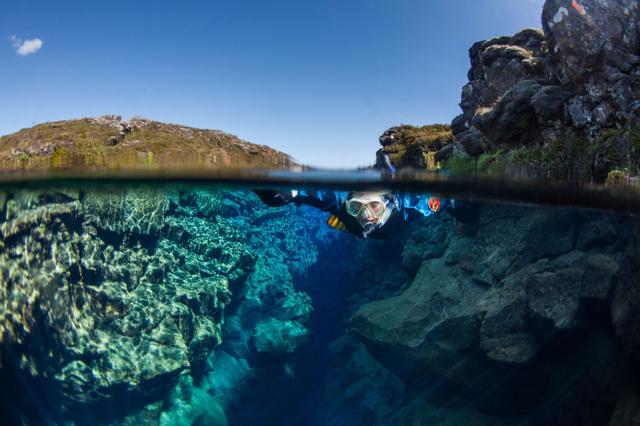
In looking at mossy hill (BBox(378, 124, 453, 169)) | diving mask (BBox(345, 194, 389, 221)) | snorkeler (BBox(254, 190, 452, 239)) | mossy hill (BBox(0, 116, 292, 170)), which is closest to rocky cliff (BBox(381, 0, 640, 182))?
snorkeler (BBox(254, 190, 452, 239))

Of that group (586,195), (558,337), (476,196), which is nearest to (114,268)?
(476,196)

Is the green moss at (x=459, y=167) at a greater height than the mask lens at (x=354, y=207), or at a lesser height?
greater

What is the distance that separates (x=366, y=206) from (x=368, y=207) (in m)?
0.07

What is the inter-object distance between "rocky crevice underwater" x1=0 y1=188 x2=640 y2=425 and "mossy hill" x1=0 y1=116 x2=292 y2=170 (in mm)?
2334

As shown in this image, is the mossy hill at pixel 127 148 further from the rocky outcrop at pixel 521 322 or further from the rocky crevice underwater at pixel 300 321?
the rocky outcrop at pixel 521 322

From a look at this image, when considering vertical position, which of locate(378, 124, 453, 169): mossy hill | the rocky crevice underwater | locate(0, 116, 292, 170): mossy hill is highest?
locate(378, 124, 453, 169): mossy hill

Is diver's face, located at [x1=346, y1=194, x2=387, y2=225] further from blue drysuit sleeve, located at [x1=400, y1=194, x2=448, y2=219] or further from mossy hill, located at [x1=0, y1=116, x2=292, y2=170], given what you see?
mossy hill, located at [x1=0, y1=116, x2=292, y2=170]

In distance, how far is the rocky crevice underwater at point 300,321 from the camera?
30.4 feet

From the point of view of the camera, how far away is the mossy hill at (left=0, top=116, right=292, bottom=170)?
9391 mm

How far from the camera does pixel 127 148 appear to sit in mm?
9344

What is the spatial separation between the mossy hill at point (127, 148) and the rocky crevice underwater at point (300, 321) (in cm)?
233

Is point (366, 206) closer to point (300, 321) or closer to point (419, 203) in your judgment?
point (419, 203)

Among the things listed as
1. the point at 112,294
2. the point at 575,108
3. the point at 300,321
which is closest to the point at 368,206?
the point at 575,108

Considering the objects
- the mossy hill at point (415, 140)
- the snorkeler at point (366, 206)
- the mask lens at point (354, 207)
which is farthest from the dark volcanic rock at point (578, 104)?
the mossy hill at point (415, 140)
